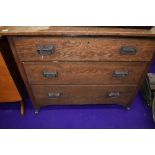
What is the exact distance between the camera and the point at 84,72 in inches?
39.7

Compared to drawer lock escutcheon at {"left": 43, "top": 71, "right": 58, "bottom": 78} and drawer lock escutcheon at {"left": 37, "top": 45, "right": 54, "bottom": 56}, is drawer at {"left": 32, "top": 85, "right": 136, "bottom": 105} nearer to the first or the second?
drawer lock escutcheon at {"left": 43, "top": 71, "right": 58, "bottom": 78}

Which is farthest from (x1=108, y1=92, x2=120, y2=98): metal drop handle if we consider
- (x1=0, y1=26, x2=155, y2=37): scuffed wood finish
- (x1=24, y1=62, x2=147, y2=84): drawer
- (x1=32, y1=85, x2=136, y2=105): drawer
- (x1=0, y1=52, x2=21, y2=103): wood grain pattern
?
(x1=0, y1=52, x2=21, y2=103): wood grain pattern

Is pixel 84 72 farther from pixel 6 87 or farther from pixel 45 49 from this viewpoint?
pixel 6 87

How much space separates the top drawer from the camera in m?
0.82

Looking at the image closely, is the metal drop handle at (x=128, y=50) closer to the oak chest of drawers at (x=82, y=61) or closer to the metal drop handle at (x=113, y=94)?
the oak chest of drawers at (x=82, y=61)

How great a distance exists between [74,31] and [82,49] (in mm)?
136

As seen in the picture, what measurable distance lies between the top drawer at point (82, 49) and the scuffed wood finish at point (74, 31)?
2.1 inches

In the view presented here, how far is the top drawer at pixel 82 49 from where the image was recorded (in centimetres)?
82

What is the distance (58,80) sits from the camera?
1.07 meters

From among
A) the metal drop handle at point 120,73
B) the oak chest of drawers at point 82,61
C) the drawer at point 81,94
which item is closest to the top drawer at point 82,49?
the oak chest of drawers at point 82,61
